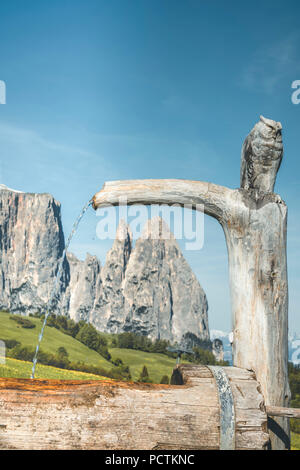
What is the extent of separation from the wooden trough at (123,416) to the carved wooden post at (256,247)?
0.98 m

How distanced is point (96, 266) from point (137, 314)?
32.1 meters

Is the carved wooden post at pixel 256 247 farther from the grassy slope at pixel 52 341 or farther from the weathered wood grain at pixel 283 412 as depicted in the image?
the grassy slope at pixel 52 341

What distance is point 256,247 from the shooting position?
3941mm

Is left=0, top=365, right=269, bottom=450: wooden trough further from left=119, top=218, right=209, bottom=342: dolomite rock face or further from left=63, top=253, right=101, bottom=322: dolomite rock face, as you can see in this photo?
left=63, top=253, right=101, bottom=322: dolomite rock face

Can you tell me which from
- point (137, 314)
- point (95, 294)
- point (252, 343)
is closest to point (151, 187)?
point (252, 343)

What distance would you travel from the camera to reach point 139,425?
2607 millimetres

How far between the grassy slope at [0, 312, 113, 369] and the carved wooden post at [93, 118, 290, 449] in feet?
134

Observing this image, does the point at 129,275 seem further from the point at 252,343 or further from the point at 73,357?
the point at 252,343

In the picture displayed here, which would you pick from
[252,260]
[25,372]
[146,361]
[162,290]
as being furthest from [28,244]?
[252,260]

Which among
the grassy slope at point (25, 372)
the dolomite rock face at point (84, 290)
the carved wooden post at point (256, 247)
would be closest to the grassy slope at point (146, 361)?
the grassy slope at point (25, 372)

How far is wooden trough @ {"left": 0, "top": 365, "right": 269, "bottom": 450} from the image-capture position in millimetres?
2510

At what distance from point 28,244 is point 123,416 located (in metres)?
141

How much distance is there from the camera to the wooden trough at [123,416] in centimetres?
251

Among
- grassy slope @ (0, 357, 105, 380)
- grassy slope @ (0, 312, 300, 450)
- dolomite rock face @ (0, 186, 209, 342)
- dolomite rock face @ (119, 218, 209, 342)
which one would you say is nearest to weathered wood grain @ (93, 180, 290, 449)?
grassy slope @ (0, 357, 105, 380)
